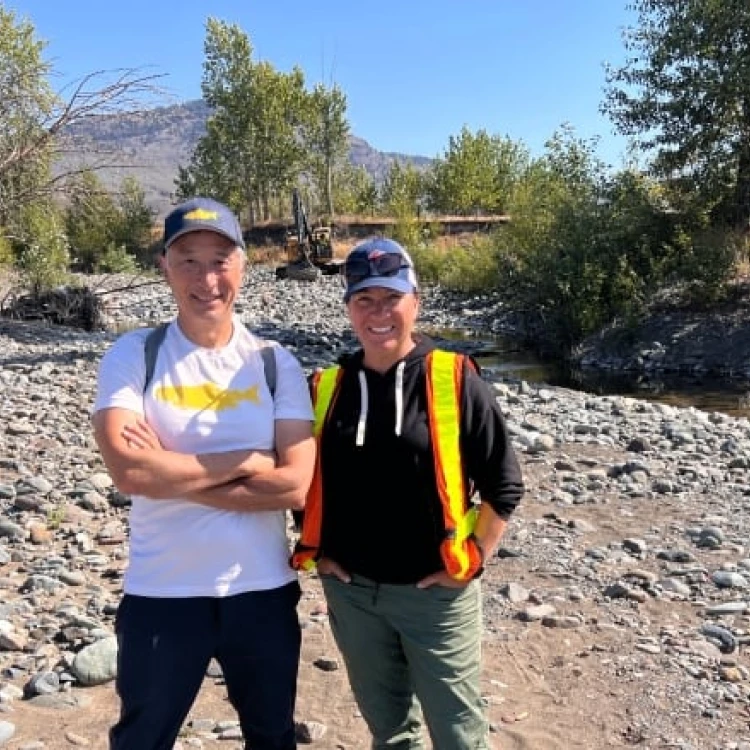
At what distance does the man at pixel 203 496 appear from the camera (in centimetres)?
256

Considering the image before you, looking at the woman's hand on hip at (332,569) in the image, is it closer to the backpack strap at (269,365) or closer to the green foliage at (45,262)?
the backpack strap at (269,365)

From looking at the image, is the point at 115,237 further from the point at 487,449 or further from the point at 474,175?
the point at 487,449

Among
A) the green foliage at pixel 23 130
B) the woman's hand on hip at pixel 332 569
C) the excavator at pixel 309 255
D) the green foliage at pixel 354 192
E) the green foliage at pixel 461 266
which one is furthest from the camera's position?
the green foliage at pixel 354 192

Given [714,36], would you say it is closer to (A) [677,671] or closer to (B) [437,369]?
(A) [677,671]

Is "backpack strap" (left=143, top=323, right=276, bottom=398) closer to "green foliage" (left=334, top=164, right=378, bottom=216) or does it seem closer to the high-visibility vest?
the high-visibility vest

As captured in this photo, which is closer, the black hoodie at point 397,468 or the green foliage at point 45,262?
the black hoodie at point 397,468

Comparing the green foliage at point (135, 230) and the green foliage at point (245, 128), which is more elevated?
the green foliage at point (245, 128)

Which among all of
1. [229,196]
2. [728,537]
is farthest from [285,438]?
[229,196]

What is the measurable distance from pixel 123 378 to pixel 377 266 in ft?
2.75

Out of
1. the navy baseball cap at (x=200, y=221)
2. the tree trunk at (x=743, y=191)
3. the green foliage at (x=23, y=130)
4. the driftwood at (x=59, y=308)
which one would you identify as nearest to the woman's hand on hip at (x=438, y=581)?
the navy baseball cap at (x=200, y=221)

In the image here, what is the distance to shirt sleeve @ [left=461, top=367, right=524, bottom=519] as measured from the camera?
109 inches

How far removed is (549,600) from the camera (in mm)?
5660

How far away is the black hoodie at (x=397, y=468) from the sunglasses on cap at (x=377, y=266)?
260mm

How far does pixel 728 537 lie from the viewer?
6.97 meters
